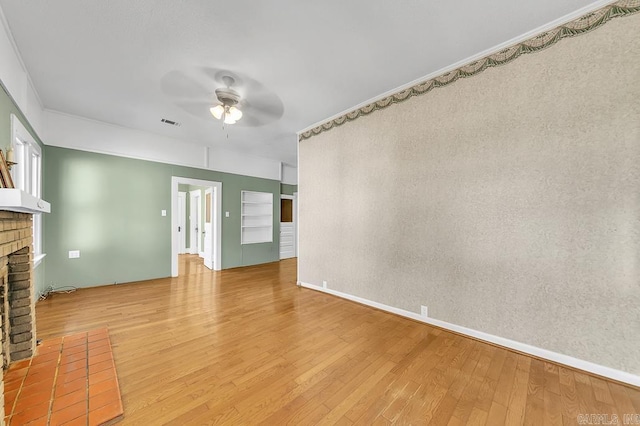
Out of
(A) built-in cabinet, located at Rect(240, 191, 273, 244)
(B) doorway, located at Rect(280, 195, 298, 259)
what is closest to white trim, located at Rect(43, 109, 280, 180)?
(A) built-in cabinet, located at Rect(240, 191, 273, 244)

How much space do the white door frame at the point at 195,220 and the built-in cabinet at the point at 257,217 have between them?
179 centimetres

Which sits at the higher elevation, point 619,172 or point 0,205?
point 619,172

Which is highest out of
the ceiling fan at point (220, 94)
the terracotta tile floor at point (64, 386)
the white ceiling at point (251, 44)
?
the white ceiling at point (251, 44)

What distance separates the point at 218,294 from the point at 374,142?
3342 mm

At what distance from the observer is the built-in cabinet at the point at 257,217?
627cm

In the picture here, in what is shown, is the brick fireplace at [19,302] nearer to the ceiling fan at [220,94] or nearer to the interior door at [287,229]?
the ceiling fan at [220,94]

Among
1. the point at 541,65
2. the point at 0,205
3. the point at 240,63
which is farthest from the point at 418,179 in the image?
the point at 0,205

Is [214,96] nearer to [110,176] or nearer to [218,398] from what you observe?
[110,176]

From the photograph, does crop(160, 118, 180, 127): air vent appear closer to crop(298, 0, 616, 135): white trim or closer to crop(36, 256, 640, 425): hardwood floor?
crop(36, 256, 640, 425): hardwood floor

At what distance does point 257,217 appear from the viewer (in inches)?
258

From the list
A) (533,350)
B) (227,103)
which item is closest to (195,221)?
(227,103)

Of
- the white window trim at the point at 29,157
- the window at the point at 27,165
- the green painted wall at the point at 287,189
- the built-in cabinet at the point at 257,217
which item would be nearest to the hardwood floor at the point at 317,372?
the white window trim at the point at 29,157

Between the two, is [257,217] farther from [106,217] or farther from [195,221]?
[106,217]

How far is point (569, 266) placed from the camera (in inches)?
77.1
